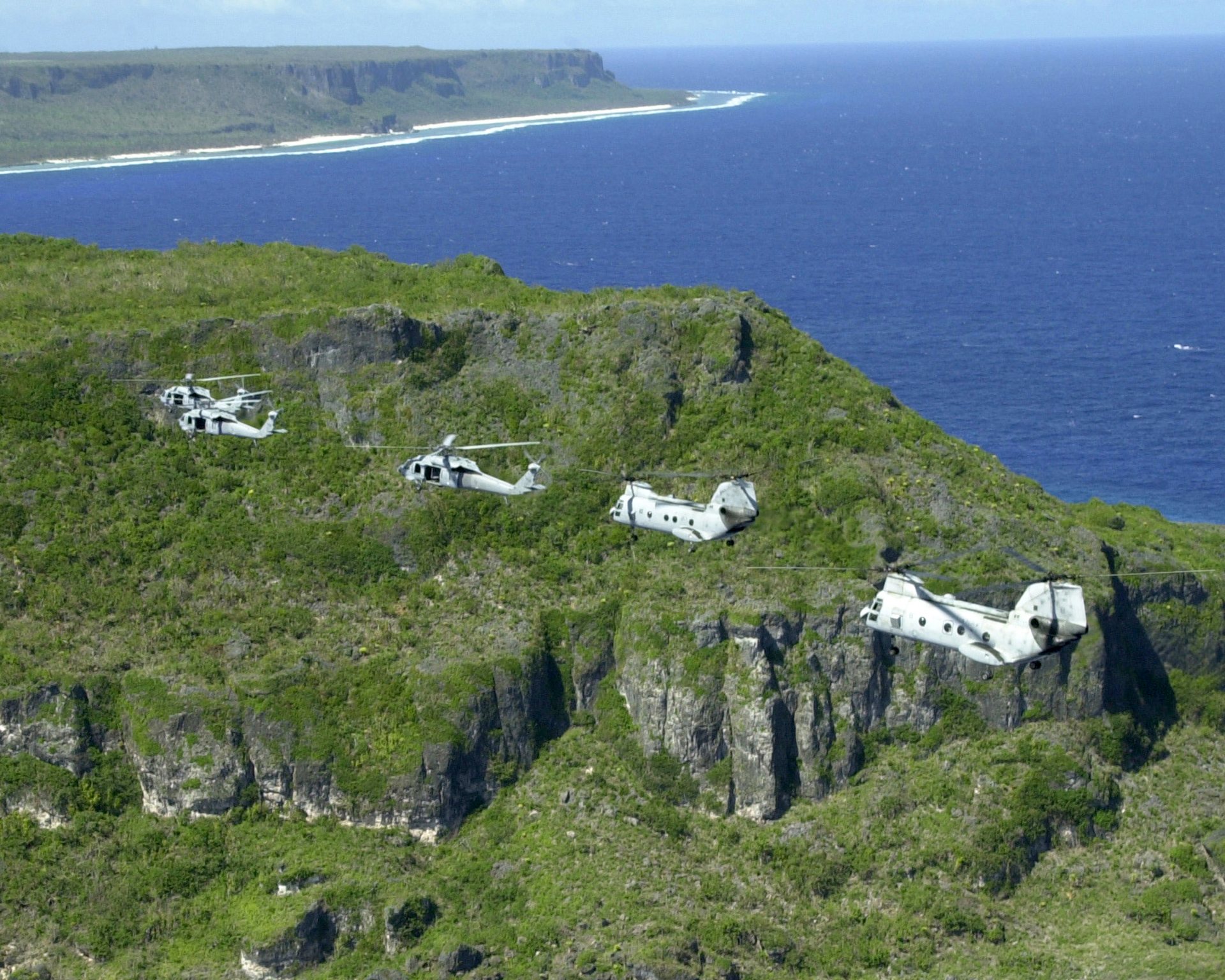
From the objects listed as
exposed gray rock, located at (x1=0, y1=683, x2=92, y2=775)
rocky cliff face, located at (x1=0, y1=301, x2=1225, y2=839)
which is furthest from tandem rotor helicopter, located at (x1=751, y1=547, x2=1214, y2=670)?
exposed gray rock, located at (x1=0, y1=683, x2=92, y2=775)

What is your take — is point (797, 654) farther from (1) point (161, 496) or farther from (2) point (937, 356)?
(2) point (937, 356)

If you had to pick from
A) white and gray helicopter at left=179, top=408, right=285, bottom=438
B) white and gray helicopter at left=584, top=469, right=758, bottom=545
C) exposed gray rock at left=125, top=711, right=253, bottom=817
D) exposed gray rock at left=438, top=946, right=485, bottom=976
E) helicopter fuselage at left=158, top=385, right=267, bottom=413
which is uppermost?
helicopter fuselage at left=158, top=385, right=267, bottom=413

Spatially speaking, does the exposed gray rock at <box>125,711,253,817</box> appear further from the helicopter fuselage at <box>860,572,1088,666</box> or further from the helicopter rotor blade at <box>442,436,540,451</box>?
the helicopter fuselage at <box>860,572,1088,666</box>

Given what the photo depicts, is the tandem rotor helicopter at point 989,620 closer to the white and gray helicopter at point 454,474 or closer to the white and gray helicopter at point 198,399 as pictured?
the white and gray helicopter at point 454,474

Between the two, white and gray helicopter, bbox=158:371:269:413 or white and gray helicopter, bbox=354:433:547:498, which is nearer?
white and gray helicopter, bbox=354:433:547:498

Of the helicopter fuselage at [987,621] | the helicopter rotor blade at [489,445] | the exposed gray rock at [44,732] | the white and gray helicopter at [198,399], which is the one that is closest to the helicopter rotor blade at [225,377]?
the white and gray helicopter at [198,399]

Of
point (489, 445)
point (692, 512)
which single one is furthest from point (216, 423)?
point (692, 512)

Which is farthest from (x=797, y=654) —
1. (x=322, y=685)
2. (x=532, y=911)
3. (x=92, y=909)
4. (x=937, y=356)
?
(x=937, y=356)
